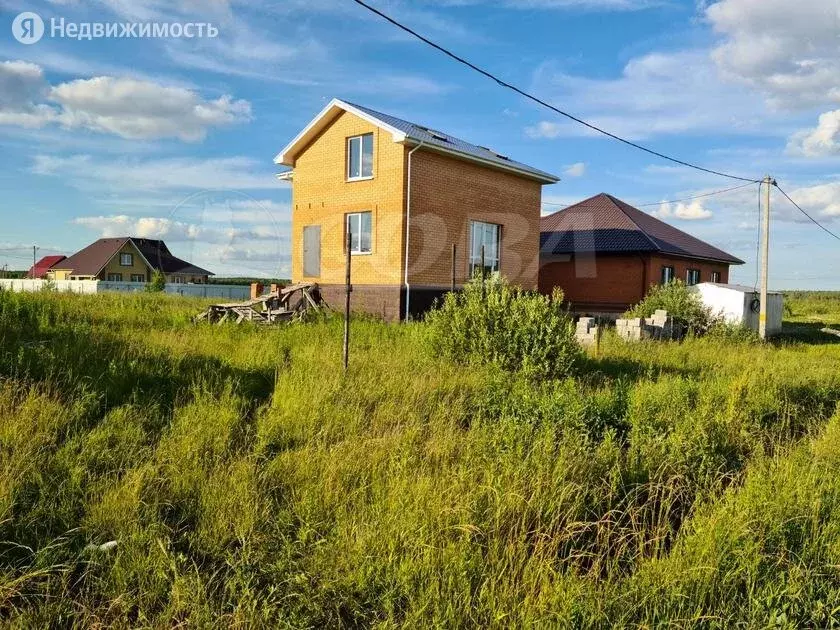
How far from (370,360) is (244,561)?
4.92 m

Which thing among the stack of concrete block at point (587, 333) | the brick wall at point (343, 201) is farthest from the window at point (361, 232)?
the stack of concrete block at point (587, 333)

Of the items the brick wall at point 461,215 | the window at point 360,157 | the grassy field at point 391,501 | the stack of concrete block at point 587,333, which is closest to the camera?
the grassy field at point 391,501

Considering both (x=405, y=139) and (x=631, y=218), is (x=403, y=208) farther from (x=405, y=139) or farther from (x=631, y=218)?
(x=631, y=218)

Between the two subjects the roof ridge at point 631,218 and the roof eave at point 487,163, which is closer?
the roof eave at point 487,163

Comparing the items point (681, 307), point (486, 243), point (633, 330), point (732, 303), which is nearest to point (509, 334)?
point (633, 330)

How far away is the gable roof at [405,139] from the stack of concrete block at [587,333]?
624 centimetres

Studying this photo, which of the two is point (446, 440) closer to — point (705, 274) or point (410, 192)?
point (410, 192)

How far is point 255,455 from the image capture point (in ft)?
14.6

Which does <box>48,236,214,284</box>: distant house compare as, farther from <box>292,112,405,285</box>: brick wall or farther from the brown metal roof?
<box>292,112,405,285</box>: brick wall

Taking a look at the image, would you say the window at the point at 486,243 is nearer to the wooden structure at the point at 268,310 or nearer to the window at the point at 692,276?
the wooden structure at the point at 268,310

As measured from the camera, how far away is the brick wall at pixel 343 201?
50.0 ft

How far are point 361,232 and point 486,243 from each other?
13.5ft

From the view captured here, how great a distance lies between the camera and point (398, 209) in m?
15.1

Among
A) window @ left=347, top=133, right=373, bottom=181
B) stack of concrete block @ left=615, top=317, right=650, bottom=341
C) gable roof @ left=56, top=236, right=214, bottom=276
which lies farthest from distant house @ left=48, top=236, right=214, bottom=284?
stack of concrete block @ left=615, top=317, right=650, bottom=341
